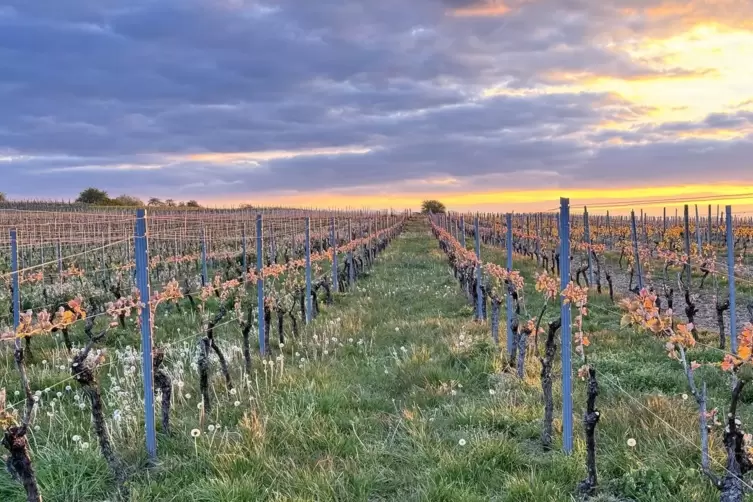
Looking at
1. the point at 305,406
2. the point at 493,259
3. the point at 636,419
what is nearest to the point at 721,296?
the point at 493,259

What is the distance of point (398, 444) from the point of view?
4.58 m

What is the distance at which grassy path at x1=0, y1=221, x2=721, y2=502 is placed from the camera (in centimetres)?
379

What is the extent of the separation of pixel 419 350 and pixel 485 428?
2.57 meters

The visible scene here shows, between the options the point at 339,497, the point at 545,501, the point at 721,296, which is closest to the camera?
the point at 545,501

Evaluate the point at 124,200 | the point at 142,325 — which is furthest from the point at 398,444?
the point at 124,200

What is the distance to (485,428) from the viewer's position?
15.4ft

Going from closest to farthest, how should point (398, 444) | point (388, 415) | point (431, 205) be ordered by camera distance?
point (398, 444) < point (388, 415) < point (431, 205)

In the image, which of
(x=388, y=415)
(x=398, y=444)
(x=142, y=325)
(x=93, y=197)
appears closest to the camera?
(x=142, y=325)

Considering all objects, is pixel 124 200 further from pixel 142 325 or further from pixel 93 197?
pixel 142 325

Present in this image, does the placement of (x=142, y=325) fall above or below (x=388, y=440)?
above

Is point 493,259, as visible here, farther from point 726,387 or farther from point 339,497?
point 339,497

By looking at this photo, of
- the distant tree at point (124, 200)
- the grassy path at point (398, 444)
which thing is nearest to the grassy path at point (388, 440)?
the grassy path at point (398, 444)

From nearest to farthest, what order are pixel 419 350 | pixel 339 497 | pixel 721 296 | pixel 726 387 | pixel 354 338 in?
1. pixel 339 497
2. pixel 726 387
3. pixel 419 350
4. pixel 354 338
5. pixel 721 296

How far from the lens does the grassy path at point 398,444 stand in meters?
3.79
